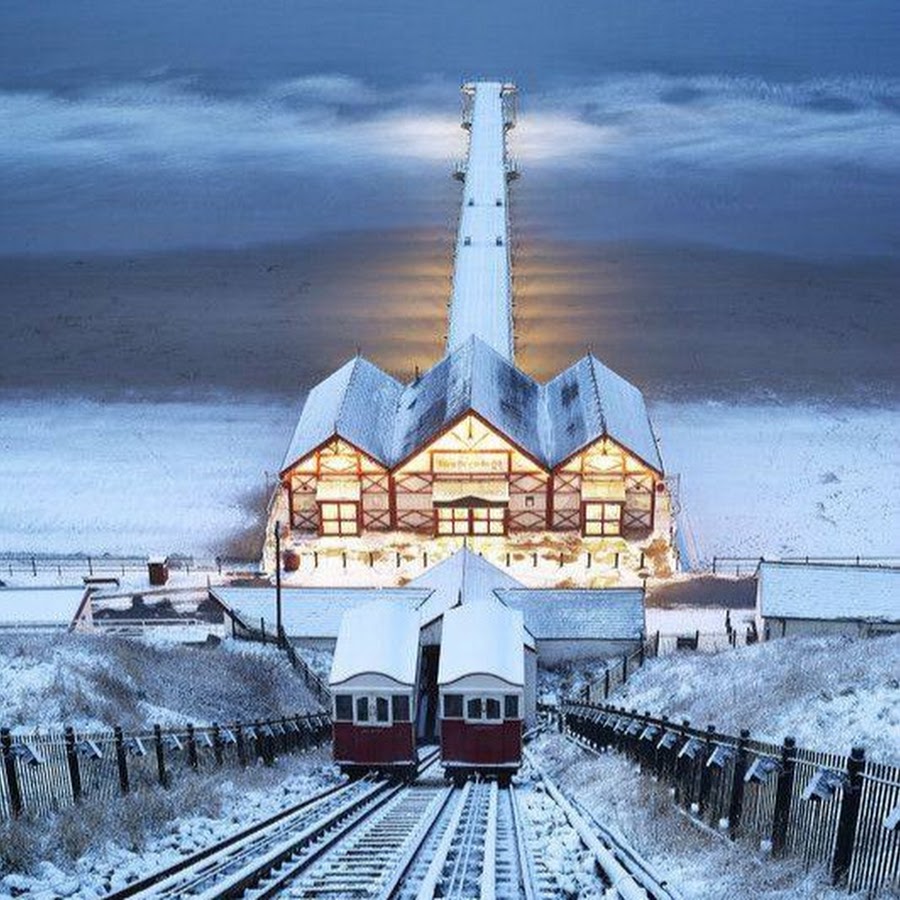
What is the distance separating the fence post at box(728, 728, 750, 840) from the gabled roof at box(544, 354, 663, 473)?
25.0 meters

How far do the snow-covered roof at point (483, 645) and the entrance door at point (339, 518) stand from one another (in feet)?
Result: 46.2

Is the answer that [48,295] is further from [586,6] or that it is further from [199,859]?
[586,6]

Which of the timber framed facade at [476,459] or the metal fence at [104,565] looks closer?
the timber framed facade at [476,459]

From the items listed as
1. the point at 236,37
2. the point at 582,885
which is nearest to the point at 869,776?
the point at 582,885

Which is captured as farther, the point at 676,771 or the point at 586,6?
the point at 586,6

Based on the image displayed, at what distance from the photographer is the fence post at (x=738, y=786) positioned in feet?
50.9

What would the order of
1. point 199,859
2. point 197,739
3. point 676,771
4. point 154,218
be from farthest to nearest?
1. point 154,218
2. point 197,739
3. point 676,771
4. point 199,859

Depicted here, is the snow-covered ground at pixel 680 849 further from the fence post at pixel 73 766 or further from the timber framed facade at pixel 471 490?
the timber framed facade at pixel 471 490

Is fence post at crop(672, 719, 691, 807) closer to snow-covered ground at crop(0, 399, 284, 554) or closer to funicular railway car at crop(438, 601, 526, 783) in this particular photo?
funicular railway car at crop(438, 601, 526, 783)

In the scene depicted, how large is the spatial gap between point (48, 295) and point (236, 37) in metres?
84.2

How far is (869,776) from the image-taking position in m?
12.9

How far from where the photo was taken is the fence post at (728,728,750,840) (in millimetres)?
15500

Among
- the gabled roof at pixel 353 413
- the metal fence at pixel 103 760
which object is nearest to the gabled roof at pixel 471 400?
the gabled roof at pixel 353 413

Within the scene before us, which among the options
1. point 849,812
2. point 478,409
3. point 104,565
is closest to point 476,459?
point 478,409
